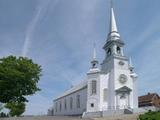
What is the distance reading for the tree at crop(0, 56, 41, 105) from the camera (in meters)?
52.6

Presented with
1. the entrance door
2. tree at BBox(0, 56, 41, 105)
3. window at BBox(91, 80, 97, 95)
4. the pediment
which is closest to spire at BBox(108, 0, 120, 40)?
window at BBox(91, 80, 97, 95)

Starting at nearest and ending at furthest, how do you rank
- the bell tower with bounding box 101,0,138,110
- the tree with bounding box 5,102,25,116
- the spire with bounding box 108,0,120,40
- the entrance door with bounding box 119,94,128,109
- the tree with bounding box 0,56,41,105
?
the tree with bounding box 5,102,25,116, the tree with bounding box 0,56,41,105, the entrance door with bounding box 119,94,128,109, the bell tower with bounding box 101,0,138,110, the spire with bounding box 108,0,120,40

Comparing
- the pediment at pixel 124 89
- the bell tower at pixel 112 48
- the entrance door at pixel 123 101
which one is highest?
the bell tower at pixel 112 48

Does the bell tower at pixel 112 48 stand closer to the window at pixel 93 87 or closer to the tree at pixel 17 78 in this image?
the window at pixel 93 87

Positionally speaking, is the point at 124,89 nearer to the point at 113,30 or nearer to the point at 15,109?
the point at 113,30

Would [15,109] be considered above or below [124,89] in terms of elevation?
below

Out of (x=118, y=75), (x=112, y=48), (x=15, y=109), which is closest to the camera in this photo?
(x=15, y=109)

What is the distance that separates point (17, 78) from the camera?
5234 cm

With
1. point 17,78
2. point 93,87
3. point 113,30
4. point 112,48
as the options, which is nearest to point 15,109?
point 17,78

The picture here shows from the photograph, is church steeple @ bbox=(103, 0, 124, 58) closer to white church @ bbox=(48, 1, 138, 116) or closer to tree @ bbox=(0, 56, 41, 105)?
white church @ bbox=(48, 1, 138, 116)

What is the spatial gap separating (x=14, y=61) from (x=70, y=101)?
25.6 m

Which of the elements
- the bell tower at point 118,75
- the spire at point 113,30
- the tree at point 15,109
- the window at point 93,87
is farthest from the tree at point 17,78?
the spire at point 113,30

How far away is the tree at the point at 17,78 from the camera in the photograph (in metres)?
52.6

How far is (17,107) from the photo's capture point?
169ft
